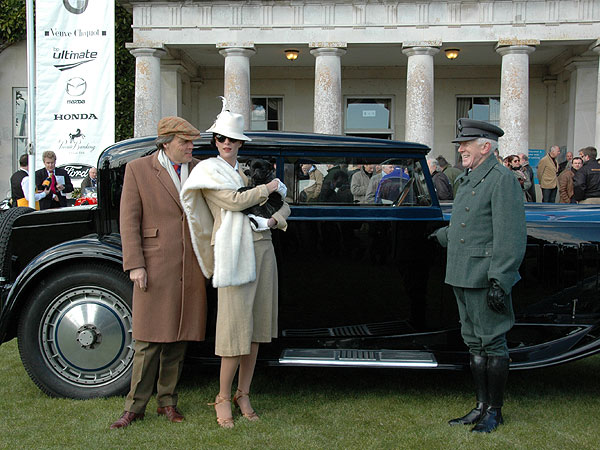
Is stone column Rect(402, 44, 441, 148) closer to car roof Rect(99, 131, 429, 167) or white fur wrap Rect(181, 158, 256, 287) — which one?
car roof Rect(99, 131, 429, 167)

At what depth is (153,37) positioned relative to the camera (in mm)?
16422

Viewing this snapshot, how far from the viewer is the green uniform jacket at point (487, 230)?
3318 millimetres

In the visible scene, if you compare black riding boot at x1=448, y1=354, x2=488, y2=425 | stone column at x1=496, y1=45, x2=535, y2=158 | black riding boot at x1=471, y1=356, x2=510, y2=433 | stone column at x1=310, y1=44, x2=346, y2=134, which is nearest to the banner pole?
stone column at x1=310, y1=44, x2=346, y2=134

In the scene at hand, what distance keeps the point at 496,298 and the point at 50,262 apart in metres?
2.87

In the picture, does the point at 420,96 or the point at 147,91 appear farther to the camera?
the point at 147,91

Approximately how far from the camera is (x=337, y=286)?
4012 mm

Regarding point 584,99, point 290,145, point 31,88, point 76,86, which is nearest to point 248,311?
point 290,145

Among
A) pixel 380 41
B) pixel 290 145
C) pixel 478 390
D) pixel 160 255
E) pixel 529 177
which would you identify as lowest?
pixel 478 390

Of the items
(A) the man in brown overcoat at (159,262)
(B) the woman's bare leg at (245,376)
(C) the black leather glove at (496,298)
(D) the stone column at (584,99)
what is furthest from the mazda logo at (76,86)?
(D) the stone column at (584,99)

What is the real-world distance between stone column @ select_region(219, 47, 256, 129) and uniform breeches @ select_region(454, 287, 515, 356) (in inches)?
522

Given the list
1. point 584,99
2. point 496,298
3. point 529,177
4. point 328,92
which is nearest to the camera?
point 496,298

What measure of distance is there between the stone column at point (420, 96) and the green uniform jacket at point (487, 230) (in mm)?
12369

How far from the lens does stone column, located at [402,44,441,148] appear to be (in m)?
15.7

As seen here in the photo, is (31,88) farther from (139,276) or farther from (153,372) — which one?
(153,372)
